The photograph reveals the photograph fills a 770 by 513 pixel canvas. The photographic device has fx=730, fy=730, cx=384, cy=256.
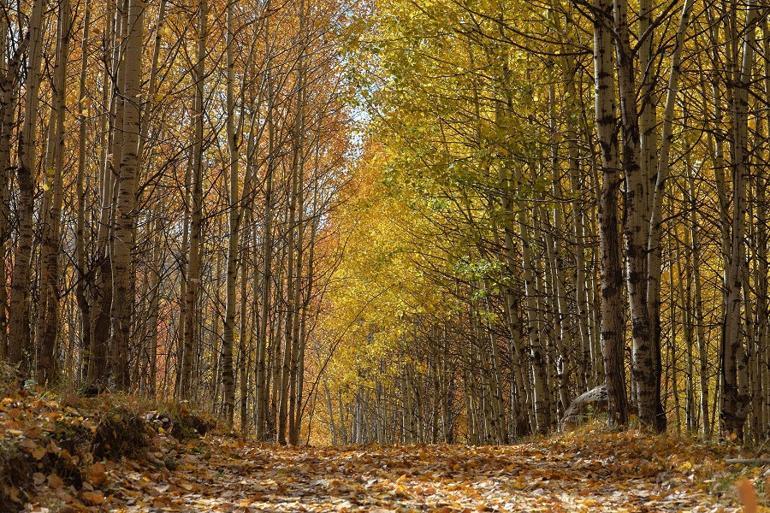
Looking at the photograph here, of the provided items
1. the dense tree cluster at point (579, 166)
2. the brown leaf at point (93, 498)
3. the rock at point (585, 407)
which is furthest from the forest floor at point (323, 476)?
the rock at point (585, 407)

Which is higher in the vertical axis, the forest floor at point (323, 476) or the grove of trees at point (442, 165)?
the grove of trees at point (442, 165)

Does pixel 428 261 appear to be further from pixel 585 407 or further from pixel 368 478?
pixel 368 478

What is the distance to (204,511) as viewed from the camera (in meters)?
4.67

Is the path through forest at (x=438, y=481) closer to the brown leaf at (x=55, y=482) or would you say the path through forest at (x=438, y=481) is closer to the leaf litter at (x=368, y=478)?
the leaf litter at (x=368, y=478)

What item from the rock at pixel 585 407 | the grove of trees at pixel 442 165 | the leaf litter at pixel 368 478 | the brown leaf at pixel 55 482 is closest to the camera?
the brown leaf at pixel 55 482

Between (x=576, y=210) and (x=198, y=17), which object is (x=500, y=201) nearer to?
(x=576, y=210)

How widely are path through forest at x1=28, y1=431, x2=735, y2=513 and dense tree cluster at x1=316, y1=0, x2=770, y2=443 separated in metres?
1.34

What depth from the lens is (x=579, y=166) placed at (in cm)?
1169

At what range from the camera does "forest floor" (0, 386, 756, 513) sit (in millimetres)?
4594

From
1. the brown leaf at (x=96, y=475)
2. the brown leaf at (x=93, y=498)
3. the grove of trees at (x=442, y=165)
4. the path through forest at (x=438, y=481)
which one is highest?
the grove of trees at (x=442, y=165)

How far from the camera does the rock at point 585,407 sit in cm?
941

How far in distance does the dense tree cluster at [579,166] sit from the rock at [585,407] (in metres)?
0.38

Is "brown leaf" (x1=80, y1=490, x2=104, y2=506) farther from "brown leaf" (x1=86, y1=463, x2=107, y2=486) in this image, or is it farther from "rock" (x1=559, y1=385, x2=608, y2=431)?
"rock" (x1=559, y1=385, x2=608, y2=431)

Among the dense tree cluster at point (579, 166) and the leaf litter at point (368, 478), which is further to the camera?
the dense tree cluster at point (579, 166)
